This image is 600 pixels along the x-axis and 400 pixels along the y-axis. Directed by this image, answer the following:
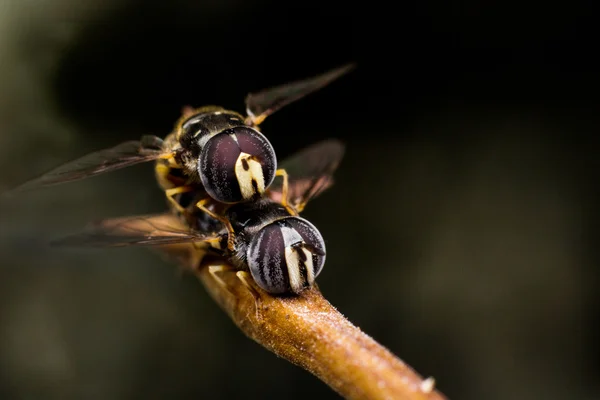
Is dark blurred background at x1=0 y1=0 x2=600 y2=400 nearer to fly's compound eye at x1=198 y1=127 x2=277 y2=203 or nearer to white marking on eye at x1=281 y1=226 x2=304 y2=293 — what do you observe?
fly's compound eye at x1=198 y1=127 x2=277 y2=203

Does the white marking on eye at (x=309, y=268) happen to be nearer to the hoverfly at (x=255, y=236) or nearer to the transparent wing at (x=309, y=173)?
the hoverfly at (x=255, y=236)

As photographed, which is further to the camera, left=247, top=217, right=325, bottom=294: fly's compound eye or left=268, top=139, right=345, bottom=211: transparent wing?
left=268, top=139, right=345, bottom=211: transparent wing

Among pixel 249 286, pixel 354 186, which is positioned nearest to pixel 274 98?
pixel 249 286

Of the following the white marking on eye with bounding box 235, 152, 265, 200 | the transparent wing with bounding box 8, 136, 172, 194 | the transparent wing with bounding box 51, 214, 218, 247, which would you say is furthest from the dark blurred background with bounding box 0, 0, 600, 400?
the white marking on eye with bounding box 235, 152, 265, 200

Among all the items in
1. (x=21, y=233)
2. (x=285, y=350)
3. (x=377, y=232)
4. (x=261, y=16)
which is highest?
(x=261, y=16)

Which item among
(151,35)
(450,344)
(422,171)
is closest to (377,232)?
(422,171)

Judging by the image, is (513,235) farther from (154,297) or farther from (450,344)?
(154,297)

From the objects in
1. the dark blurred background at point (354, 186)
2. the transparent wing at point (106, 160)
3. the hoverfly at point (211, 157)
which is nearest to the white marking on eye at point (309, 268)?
the hoverfly at point (211, 157)
